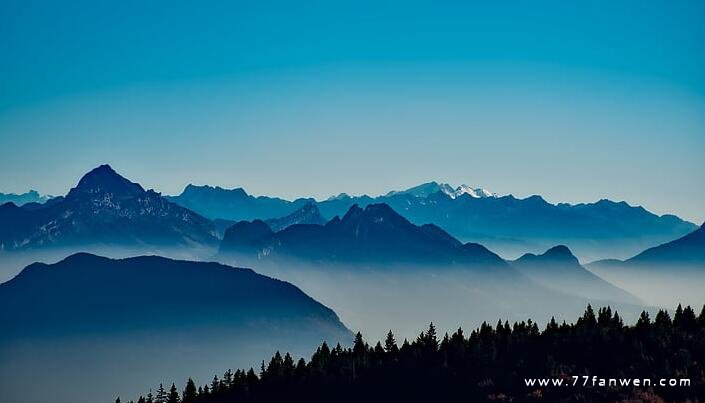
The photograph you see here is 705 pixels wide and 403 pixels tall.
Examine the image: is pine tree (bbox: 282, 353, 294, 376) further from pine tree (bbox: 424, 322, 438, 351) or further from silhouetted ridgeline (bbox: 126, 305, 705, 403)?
pine tree (bbox: 424, 322, 438, 351)

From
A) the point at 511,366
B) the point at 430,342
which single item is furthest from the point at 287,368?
the point at 511,366

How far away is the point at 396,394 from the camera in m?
138

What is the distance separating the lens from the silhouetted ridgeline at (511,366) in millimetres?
117125

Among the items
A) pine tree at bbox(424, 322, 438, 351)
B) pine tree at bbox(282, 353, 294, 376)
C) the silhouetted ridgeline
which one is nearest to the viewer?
the silhouetted ridgeline

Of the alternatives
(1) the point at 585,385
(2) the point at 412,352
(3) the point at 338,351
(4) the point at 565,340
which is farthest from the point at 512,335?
(3) the point at 338,351

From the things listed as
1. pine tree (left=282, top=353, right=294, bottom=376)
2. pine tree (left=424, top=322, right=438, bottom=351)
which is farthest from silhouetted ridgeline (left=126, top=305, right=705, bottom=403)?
pine tree (left=282, top=353, right=294, bottom=376)

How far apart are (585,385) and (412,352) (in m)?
49.5

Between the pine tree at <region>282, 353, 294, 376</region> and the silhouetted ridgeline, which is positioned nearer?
the silhouetted ridgeline

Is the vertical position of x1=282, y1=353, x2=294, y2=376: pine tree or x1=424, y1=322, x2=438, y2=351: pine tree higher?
x1=424, y1=322, x2=438, y2=351: pine tree

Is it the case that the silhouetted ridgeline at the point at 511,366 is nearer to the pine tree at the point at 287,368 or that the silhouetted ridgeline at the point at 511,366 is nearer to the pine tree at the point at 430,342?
the pine tree at the point at 430,342

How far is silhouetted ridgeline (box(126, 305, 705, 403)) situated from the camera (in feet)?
384

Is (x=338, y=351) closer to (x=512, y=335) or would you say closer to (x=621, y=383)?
(x=512, y=335)

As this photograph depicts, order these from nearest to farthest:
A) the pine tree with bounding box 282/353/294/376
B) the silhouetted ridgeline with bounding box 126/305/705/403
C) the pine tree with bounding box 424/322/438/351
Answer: the silhouetted ridgeline with bounding box 126/305/705/403
the pine tree with bounding box 424/322/438/351
the pine tree with bounding box 282/353/294/376

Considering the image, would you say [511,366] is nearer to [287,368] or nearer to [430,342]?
[430,342]
